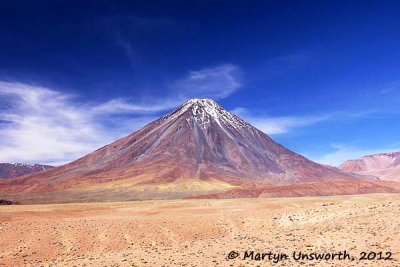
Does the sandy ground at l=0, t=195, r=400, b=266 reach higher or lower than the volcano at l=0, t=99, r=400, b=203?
lower

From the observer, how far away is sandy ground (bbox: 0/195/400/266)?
846 inches

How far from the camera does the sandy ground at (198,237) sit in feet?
70.5

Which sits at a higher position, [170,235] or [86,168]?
[86,168]

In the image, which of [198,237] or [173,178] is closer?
[198,237]

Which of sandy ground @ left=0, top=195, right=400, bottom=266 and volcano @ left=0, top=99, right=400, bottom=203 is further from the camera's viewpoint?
volcano @ left=0, top=99, right=400, bottom=203

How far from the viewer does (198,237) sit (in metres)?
33.2

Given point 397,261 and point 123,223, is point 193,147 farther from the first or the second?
point 397,261

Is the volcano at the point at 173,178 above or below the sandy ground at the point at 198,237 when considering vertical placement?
above

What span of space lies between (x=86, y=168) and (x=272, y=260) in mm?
168934

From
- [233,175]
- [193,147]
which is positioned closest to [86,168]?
[193,147]

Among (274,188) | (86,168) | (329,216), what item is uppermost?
(86,168)

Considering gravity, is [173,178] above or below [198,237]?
above

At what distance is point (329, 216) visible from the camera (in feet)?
104

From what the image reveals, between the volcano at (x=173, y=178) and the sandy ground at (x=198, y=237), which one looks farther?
the volcano at (x=173, y=178)
